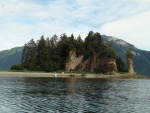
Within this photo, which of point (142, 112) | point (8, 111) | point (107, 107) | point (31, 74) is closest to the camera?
point (8, 111)

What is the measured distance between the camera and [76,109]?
48500 mm

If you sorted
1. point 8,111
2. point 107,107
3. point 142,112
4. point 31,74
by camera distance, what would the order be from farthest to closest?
point 31,74 < point 107,107 < point 142,112 < point 8,111

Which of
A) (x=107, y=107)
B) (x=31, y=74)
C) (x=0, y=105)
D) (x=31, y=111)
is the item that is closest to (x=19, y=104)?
(x=0, y=105)

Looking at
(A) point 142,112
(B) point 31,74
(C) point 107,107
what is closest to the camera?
(A) point 142,112

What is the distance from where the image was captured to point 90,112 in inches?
1805

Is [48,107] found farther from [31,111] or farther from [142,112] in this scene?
[142,112]

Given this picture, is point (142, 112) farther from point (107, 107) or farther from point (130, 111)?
point (107, 107)

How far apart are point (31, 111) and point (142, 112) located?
18.6 metres

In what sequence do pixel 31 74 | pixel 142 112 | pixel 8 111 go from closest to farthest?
1. pixel 8 111
2. pixel 142 112
3. pixel 31 74

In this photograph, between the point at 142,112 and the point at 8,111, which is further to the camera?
the point at 142,112

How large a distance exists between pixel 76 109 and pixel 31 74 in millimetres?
151474

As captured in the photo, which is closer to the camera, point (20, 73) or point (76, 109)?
point (76, 109)

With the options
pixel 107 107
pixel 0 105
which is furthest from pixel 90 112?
pixel 0 105

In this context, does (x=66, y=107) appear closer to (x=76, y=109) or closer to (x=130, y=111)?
(x=76, y=109)
